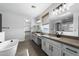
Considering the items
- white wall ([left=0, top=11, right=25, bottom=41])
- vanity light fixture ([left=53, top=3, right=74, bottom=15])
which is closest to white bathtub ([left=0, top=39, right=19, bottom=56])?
white wall ([left=0, top=11, right=25, bottom=41])

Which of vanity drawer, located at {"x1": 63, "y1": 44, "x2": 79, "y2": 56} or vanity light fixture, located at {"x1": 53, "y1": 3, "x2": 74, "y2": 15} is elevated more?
vanity light fixture, located at {"x1": 53, "y1": 3, "x2": 74, "y2": 15}

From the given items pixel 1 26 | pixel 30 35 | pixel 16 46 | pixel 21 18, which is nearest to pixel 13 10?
pixel 21 18

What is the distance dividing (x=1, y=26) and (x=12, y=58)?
2.18ft

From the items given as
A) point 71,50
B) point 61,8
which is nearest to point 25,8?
point 61,8

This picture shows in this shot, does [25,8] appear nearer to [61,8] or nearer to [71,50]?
[61,8]

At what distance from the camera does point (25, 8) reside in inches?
53.2

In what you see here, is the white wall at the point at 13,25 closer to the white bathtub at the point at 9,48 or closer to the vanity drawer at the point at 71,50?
the white bathtub at the point at 9,48

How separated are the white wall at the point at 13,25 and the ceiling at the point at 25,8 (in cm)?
10

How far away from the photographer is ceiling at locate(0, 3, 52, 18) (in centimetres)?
123

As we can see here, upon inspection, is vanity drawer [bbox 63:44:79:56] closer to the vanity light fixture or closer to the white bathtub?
the vanity light fixture

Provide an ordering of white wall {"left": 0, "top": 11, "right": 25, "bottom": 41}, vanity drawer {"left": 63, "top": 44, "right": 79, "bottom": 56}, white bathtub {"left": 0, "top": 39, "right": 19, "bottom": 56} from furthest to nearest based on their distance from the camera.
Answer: white wall {"left": 0, "top": 11, "right": 25, "bottom": 41}
white bathtub {"left": 0, "top": 39, "right": 19, "bottom": 56}
vanity drawer {"left": 63, "top": 44, "right": 79, "bottom": 56}

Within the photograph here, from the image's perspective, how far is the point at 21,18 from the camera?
4.72ft

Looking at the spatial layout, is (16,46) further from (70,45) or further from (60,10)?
(60,10)

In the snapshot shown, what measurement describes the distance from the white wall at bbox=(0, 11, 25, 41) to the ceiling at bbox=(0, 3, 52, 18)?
10 centimetres
